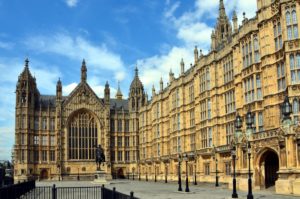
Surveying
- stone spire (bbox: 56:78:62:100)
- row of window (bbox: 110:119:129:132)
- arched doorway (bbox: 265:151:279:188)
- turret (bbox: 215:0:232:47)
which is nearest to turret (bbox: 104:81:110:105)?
row of window (bbox: 110:119:129:132)

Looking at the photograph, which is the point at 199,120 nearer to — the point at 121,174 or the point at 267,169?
the point at 267,169

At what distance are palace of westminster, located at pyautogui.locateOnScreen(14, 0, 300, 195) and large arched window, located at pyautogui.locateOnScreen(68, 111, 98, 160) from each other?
0.78 feet

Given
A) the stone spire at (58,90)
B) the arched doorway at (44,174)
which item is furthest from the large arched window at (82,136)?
the arched doorway at (44,174)

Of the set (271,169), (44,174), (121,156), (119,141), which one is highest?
(119,141)

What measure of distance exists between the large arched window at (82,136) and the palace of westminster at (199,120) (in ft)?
0.78

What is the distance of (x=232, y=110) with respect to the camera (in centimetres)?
5291

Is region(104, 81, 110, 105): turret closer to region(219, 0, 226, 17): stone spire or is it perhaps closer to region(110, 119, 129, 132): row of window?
region(110, 119, 129, 132): row of window

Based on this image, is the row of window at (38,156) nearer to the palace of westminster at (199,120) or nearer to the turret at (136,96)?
the palace of westminster at (199,120)

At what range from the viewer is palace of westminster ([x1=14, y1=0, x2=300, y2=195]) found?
38.2 meters

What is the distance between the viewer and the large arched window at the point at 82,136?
99.4 m

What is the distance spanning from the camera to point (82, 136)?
100875 mm

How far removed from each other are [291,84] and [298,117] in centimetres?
301

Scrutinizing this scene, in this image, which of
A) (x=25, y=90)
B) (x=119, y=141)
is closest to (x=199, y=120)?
(x=119, y=141)

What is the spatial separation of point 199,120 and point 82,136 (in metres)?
44.3
